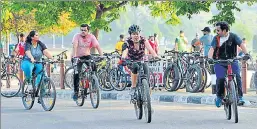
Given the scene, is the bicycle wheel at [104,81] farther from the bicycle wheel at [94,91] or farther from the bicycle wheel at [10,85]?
the bicycle wheel at [94,91]

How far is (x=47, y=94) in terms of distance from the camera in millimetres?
14125

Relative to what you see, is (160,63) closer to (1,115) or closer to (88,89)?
(88,89)

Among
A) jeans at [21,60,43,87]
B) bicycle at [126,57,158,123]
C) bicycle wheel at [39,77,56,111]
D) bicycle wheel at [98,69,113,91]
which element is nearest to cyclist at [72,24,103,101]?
jeans at [21,60,43,87]

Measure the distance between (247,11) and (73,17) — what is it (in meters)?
89.8

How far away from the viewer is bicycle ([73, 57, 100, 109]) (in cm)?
1436

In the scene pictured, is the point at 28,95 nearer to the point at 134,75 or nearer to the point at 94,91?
the point at 94,91

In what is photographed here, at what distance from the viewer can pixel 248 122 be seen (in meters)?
11.6

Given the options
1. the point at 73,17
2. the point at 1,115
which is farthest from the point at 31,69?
the point at 73,17

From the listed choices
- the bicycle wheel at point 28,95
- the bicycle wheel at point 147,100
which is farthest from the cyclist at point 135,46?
the bicycle wheel at point 28,95

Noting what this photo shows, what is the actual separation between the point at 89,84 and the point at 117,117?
6.85ft

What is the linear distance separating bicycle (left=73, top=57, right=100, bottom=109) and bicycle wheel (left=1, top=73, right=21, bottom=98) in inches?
168

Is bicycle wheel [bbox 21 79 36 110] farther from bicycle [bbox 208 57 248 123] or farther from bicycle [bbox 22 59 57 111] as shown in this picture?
bicycle [bbox 208 57 248 123]

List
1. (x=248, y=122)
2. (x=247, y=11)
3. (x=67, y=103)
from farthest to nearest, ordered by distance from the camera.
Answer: (x=247, y=11), (x=67, y=103), (x=248, y=122)

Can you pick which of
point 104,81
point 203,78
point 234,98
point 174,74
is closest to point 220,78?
point 234,98
